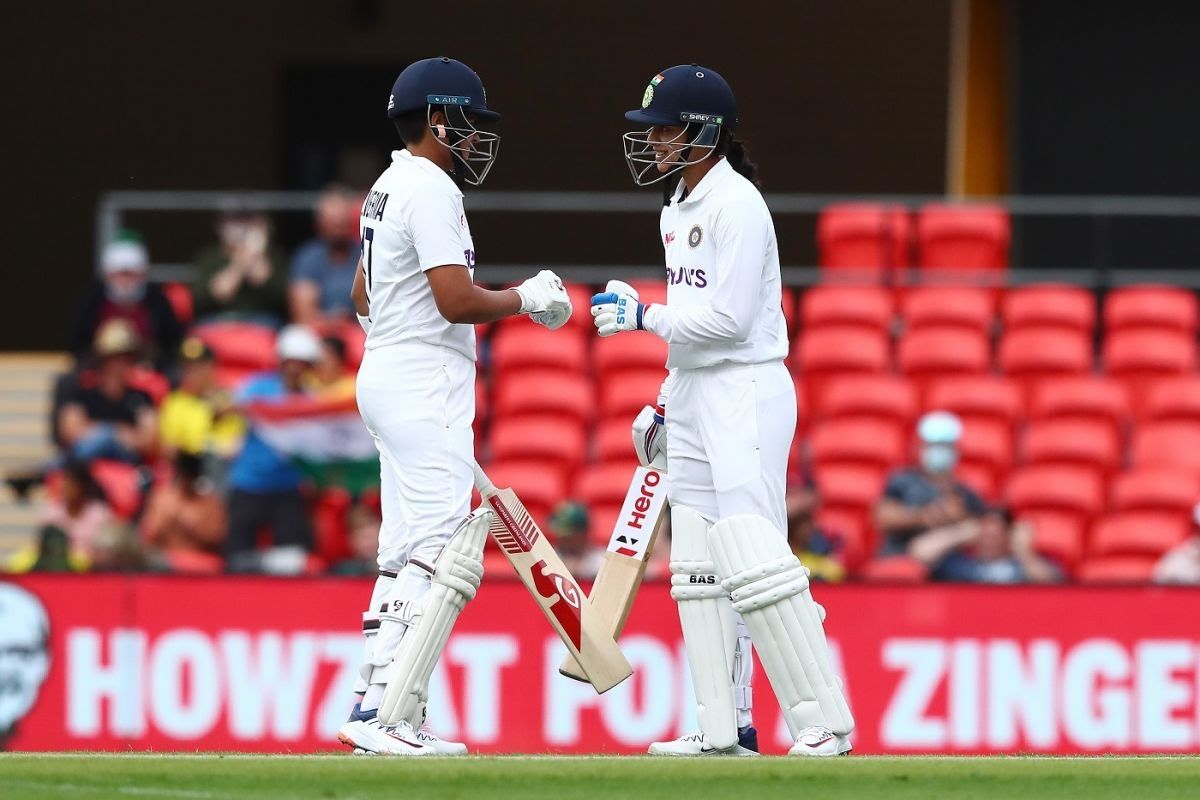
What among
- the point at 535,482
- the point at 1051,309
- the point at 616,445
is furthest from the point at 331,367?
the point at 1051,309

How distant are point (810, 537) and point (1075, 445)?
6.74 feet

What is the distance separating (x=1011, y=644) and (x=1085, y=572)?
147 centimetres

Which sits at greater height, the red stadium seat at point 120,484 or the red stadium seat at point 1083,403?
the red stadium seat at point 1083,403

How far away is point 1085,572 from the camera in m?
11.2

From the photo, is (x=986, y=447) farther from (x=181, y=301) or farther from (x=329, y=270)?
(x=181, y=301)

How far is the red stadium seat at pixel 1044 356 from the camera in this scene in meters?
12.6

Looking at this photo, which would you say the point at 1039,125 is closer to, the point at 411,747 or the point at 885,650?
the point at 885,650

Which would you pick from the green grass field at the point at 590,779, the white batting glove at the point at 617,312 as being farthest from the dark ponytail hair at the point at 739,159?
the green grass field at the point at 590,779

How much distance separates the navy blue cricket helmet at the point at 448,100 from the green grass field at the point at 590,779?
171 cm

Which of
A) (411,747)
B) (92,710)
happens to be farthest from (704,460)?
(92,710)

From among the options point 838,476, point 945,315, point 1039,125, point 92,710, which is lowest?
point 92,710

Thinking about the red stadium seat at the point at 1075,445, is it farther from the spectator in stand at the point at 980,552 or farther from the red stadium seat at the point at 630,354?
the red stadium seat at the point at 630,354

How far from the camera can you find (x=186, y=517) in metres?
11.0

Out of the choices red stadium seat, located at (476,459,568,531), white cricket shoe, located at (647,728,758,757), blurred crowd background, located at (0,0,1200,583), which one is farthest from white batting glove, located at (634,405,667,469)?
red stadium seat, located at (476,459,568,531)
